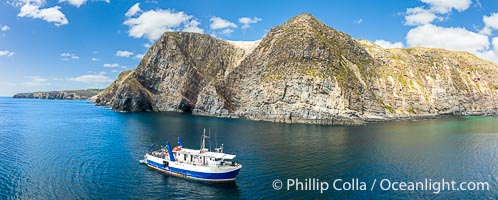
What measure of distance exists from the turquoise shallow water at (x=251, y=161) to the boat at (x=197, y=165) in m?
1.85

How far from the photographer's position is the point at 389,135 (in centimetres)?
11862

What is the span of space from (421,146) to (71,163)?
94881 millimetres

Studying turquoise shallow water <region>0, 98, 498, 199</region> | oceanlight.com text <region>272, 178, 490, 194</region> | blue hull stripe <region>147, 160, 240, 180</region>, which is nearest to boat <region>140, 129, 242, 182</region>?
blue hull stripe <region>147, 160, 240, 180</region>

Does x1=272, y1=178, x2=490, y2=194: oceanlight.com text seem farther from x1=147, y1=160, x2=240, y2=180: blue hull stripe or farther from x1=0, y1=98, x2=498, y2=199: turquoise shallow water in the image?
x1=147, y1=160, x2=240, y2=180: blue hull stripe

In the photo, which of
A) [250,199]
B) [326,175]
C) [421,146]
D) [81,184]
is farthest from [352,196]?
[421,146]

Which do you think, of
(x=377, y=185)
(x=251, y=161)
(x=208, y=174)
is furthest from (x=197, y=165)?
(x=377, y=185)

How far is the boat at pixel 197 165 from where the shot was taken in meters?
61.4

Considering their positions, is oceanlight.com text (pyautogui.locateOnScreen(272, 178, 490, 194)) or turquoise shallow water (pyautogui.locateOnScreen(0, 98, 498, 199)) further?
oceanlight.com text (pyautogui.locateOnScreen(272, 178, 490, 194))

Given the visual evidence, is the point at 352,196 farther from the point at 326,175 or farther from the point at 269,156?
the point at 269,156

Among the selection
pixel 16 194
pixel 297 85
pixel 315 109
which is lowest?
pixel 16 194

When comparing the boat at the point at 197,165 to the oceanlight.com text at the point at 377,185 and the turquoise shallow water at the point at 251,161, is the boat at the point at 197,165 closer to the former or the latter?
the turquoise shallow water at the point at 251,161

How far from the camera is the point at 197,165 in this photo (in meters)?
63.6

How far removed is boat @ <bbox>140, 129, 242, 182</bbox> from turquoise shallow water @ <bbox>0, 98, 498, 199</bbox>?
6.06 feet

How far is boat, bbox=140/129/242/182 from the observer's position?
2418 inches
